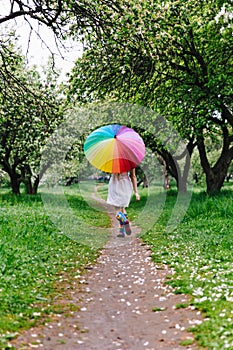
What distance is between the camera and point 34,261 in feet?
32.5

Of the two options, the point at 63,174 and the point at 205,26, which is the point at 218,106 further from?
the point at 63,174

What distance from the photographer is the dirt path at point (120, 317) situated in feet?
19.2

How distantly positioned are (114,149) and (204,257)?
14.2ft

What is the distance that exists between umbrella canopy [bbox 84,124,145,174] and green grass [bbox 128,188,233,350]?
265cm

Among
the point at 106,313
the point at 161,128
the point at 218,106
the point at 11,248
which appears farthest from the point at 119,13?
the point at 161,128

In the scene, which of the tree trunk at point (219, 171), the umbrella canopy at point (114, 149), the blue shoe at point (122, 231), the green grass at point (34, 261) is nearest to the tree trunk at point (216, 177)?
the tree trunk at point (219, 171)

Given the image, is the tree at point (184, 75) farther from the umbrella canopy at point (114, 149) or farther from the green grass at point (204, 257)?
the green grass at point (204, 257)

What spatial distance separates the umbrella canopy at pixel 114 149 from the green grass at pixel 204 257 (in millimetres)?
2652

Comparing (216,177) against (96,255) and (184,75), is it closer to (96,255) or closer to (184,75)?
(184,75)

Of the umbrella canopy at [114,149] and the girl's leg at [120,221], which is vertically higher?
the umbrella canopy at [114,149]

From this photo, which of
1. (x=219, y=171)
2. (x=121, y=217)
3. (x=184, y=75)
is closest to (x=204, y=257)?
(x=121, y=217)

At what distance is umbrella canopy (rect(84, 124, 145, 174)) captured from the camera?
12.9 metres

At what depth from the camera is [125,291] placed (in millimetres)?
8477

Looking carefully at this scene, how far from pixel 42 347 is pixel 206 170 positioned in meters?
20.6
